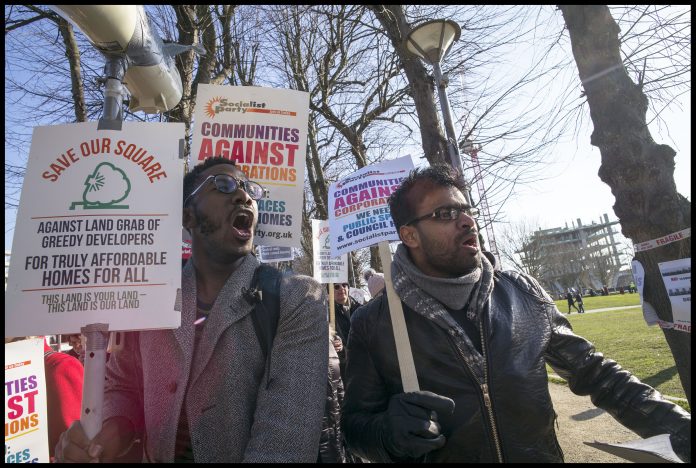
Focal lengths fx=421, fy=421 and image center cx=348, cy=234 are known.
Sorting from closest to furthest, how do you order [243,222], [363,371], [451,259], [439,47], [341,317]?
1. [363,371]
2. [451,259]
3. [243,222]
4. [439,47]
5. [341,317]

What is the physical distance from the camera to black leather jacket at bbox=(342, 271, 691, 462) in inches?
65.9

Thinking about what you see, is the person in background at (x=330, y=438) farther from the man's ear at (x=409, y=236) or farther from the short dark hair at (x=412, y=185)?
the short dark hair at (x=412, y=185)

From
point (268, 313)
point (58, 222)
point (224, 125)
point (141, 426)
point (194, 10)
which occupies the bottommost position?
point (141, 426)

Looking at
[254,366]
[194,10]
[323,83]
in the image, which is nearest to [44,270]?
[254,366]

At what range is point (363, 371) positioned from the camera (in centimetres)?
192

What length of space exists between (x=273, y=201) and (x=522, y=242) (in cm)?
4337

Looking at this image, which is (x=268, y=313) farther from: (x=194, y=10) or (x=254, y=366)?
(x=194, y=10)

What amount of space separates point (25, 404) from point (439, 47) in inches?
183

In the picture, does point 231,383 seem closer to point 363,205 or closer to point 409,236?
point 409,236

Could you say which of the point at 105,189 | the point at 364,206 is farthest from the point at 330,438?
the point at 364,206

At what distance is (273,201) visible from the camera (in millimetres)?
2684

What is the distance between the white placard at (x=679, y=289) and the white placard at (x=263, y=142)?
79.8 inches

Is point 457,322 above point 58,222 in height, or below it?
below

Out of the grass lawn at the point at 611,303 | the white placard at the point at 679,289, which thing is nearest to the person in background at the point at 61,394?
the white placard at the point at 679,289
